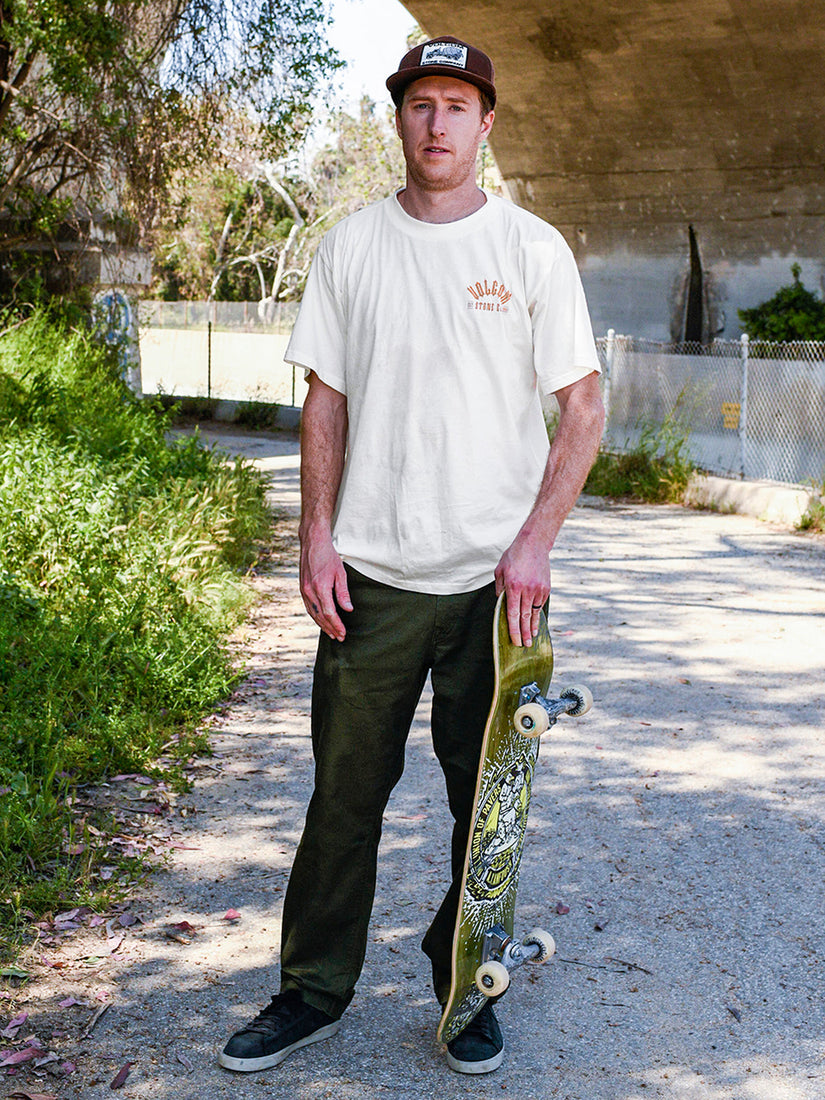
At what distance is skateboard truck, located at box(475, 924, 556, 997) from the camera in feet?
8.77

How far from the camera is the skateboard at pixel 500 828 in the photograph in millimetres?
2615

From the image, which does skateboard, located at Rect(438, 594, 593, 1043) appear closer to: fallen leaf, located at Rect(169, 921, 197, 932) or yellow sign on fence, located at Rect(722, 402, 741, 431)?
fallen leaf, located at Rect(169, 921, 197, 932)

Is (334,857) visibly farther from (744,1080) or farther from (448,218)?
(448,218)

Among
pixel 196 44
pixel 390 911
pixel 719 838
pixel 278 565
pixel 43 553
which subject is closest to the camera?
pixel 390 911

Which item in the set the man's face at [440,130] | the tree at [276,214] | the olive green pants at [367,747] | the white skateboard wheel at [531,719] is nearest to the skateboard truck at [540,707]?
the white skateboard wheel at [531,719]

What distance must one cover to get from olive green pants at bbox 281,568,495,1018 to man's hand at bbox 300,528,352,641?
0.05m

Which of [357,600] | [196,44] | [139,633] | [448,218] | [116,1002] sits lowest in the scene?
[116,1002]

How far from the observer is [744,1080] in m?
2.76

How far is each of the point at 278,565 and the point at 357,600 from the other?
20.3ft

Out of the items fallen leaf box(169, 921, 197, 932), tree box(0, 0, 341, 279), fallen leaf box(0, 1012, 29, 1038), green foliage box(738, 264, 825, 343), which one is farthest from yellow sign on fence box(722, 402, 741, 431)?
fallen leaf box(0, 1012, 29, 1038)

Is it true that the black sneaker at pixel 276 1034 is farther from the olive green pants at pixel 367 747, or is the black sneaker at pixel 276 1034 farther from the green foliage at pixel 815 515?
the green foliage at pixel 815 515

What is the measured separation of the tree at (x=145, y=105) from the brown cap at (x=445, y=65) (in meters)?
8.69

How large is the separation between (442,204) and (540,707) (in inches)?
43.8

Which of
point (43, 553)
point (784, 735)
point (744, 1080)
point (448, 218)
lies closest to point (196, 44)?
point (43, 553)
